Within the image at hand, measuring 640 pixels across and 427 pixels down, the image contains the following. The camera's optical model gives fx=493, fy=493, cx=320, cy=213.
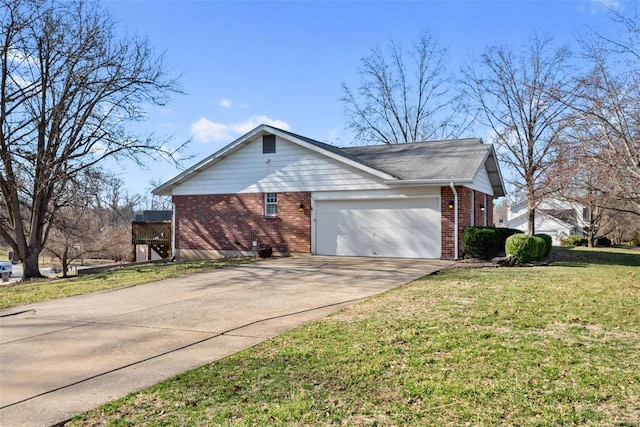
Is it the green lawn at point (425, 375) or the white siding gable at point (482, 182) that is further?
the white siding gable at point (482, 182)

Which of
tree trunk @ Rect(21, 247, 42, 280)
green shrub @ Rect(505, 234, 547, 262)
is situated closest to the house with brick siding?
green shrub @ Rect(505, 234, 547, 262)

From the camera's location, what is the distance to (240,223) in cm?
1905

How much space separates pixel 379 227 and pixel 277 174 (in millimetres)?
4379

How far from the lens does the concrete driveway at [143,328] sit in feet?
15.6

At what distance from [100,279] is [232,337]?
28.6ft

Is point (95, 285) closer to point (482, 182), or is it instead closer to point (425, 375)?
point (425, 375)

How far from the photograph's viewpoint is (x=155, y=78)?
61.7 feet

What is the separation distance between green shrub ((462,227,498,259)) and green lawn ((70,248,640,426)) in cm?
758

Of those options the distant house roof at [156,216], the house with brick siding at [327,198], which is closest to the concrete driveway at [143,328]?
the house with brick siding at [327,198]

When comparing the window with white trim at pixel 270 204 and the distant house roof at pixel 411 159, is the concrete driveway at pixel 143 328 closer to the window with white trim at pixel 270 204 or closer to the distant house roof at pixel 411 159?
the distant house roof at pixel 411 159

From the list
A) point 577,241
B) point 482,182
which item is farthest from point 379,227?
point 577,241

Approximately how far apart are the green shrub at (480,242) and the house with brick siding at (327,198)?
41 centimetres

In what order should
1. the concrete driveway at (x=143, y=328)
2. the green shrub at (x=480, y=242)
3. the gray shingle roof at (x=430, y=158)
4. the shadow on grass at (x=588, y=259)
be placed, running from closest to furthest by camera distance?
1. the concrete driveway at (x=143, y=328)
2. the green shrub at (x=480, y=242)
3. the shadow on grass at (x=588, y=259)
4. the gray shingle roof at (x=430, y=158)

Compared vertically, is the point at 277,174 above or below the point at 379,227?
above
